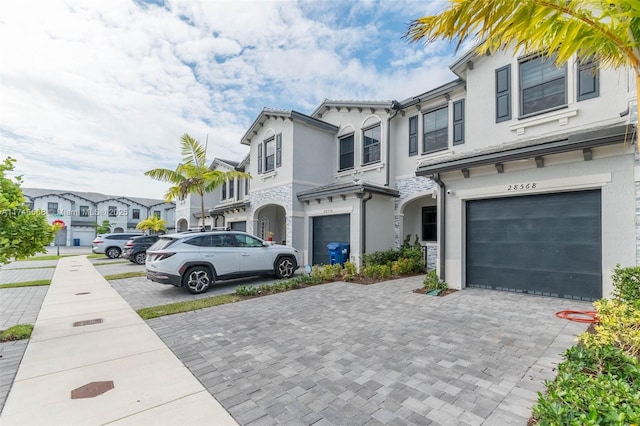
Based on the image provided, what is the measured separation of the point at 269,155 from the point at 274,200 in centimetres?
261

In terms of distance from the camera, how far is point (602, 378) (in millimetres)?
2623

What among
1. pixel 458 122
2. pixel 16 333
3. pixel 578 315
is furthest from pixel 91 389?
pixel 458 122

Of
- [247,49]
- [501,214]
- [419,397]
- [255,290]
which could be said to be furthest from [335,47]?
[419,397]

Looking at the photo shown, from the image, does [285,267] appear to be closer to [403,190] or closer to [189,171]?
[403,190]

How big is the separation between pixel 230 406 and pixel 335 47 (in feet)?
37.2

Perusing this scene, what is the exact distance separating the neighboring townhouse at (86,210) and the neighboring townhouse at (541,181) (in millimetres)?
43052

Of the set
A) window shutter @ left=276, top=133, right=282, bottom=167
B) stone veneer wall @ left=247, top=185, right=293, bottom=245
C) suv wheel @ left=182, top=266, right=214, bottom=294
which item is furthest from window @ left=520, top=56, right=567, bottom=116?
suv wheel @ left=182, top=266, right=214, bottom=294

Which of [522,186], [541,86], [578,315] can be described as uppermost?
[541,86]

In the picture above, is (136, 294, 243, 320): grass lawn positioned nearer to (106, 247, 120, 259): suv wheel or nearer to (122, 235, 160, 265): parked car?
(122, 235, 160, 265): parked car

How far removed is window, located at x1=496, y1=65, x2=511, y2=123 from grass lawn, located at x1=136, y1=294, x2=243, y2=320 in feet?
32.0

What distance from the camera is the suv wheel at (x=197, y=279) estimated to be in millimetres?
8742

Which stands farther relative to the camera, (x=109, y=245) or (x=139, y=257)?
(x=109, y=245)

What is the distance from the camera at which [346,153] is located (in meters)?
15.4

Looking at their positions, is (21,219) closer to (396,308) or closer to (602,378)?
(396,308)
